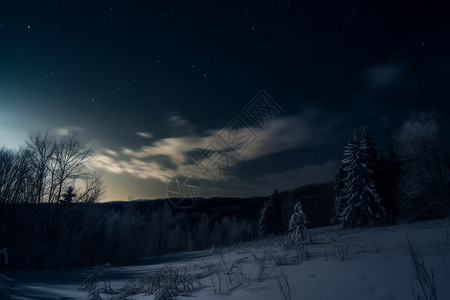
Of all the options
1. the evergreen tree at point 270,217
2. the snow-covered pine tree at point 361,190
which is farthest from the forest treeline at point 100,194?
the evergreen tree at point 270,217

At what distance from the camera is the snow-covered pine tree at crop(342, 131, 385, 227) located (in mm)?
21781

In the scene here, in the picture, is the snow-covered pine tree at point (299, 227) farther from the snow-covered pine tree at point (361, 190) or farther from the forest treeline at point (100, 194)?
the snow-covered pine tree at point (361, 190)

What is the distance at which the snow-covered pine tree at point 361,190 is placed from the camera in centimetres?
2178

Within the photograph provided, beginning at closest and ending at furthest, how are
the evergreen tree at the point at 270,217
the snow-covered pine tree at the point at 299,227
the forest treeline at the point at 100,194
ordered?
1. the snow-covered pine tree at the point at 299,227
2. the forest treeline at the point at 100,194
3. the evergreen tree at the point at 270,217

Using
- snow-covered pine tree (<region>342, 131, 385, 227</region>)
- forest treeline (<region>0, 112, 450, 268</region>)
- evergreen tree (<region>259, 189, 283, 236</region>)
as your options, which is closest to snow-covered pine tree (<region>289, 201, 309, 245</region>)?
forest treeline (<region>0, 112, 450, 268</region>)

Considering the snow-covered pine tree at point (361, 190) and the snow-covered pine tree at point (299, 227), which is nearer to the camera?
the snow-covered pine tree at point (299, 227)

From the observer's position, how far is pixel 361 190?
22.8 metres

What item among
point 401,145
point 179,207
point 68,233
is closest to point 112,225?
point 68,233

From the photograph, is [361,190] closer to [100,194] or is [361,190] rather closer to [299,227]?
[299,227]

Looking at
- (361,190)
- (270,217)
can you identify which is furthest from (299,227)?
(270,217)

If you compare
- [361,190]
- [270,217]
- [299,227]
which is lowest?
[270,217]

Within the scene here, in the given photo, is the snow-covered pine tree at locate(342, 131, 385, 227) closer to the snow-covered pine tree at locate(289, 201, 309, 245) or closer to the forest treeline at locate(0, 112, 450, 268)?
the forest treeline at locate(0, 112, 450, 268)

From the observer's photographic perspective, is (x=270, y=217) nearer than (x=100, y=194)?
No

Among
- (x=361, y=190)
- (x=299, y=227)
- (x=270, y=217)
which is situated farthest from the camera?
(x=270, y=217)
